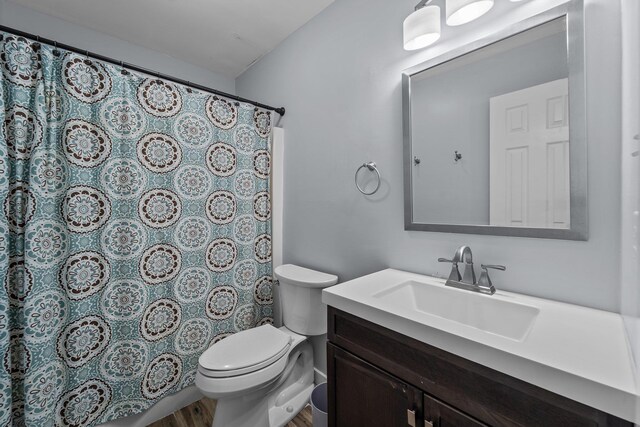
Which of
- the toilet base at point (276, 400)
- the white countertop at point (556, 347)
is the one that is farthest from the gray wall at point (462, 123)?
the toilet base at point (276, 400)

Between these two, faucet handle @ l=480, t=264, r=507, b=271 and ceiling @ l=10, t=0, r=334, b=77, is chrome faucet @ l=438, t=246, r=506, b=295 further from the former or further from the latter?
ceiling @ l=10, t=0, r=334, b=77

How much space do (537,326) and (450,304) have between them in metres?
0.32

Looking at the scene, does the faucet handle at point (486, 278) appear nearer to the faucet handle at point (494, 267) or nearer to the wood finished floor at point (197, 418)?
the faucet handle at point (494, 267)

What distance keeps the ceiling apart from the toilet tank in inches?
66.5

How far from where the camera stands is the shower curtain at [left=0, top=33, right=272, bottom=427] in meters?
1.19

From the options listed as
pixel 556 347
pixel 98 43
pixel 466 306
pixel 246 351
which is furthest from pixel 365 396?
pixel 98 43

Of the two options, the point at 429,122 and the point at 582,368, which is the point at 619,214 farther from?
the point at 429,122

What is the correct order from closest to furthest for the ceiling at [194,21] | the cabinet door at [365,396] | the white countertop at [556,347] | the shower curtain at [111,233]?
the white countertop at [556,347], the cabinet door at [365,396], the shower curtain at [111,233], the ceiling at [194,21]

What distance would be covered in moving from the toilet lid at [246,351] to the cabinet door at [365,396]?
1.37 feet

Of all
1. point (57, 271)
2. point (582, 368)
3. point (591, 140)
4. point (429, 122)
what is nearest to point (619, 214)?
point (591, 140)

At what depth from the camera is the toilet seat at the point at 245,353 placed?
1245mm

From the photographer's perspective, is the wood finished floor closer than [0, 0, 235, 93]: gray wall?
Yes

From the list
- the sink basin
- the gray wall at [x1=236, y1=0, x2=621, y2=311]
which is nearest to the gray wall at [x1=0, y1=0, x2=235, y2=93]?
the gray wall at [x1=236, y1=0, x2=621, y2=311]

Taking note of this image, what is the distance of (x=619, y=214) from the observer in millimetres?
806
